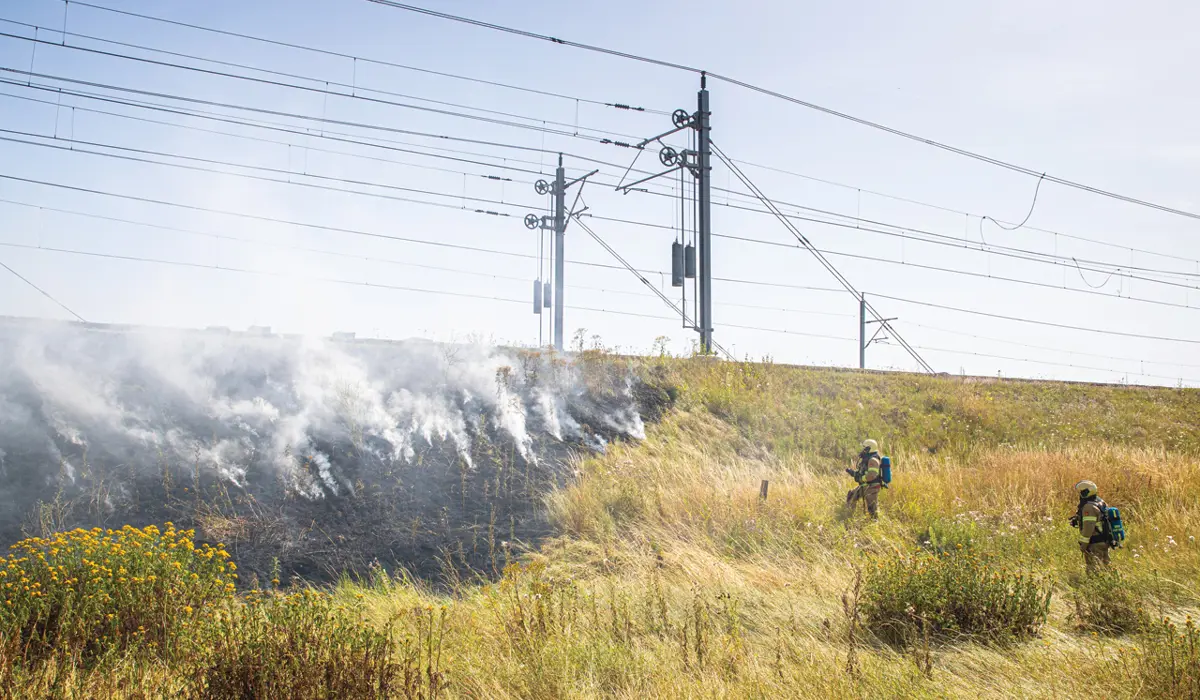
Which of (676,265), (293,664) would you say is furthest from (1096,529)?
(676,265)

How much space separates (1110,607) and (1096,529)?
4.53 feet

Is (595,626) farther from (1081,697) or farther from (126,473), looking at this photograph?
(126,473)

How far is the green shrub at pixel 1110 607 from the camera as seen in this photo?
607 centimetres

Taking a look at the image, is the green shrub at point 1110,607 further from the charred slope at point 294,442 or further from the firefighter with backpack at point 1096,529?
the charred slope at point 294,442

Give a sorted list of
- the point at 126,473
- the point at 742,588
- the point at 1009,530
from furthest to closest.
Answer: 1. the point at 1009,530
2. the point at 126,473
3. the point at 742,588

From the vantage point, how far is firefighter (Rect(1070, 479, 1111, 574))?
743 centimetres

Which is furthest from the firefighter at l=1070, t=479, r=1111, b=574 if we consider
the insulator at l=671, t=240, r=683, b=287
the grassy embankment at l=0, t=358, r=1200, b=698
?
the insulator at l=671, t=240, r=683, b=287

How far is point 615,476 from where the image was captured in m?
10.5

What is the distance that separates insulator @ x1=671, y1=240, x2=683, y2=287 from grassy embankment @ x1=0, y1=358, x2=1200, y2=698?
10.9 feet

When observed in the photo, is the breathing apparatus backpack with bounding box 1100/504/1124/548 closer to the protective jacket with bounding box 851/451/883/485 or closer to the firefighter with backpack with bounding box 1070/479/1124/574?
the firefighter with backpack with bounding box 1070/479/1124/574

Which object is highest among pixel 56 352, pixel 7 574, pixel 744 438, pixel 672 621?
pixel 56 352

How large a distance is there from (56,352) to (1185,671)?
13258mm

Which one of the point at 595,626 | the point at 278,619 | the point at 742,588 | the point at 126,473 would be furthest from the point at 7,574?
the point at 742,588

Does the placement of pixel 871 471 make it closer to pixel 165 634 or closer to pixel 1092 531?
pixel 1092 531
